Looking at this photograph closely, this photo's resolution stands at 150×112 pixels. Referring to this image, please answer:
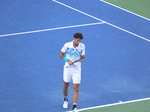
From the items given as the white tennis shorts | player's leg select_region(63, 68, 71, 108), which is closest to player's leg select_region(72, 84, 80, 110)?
the white tennis shorts

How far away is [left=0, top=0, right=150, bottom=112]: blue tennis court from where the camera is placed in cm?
1458

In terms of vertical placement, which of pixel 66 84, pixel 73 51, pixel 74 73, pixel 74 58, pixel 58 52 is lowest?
pixel 66 84

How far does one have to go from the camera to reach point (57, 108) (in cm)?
1394

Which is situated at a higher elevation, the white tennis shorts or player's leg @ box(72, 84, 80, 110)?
the white tennis shorts

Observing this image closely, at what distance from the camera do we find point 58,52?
1717 cm

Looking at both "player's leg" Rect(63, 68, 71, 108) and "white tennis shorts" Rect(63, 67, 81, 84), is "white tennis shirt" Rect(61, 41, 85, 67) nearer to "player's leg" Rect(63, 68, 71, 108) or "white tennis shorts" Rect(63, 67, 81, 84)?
"white tennis shorts" Rect(63, 67, 81, 84)

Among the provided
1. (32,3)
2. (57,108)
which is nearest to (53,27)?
(32,3)

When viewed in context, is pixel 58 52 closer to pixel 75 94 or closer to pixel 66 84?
pixel 66 84

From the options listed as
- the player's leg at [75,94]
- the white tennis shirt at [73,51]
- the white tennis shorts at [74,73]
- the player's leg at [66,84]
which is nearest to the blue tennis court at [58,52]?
the player's leg at [66,84]

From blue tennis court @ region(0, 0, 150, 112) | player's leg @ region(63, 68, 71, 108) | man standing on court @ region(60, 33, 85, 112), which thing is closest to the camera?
man standing on court @ region(60, 33, 85, 112)

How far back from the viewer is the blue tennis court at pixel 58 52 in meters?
14.6

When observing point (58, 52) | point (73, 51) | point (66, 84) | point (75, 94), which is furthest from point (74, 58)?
point (58, 52)

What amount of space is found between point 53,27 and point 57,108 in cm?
570

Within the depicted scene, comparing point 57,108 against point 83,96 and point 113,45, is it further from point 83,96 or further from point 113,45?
A: point 113,45
